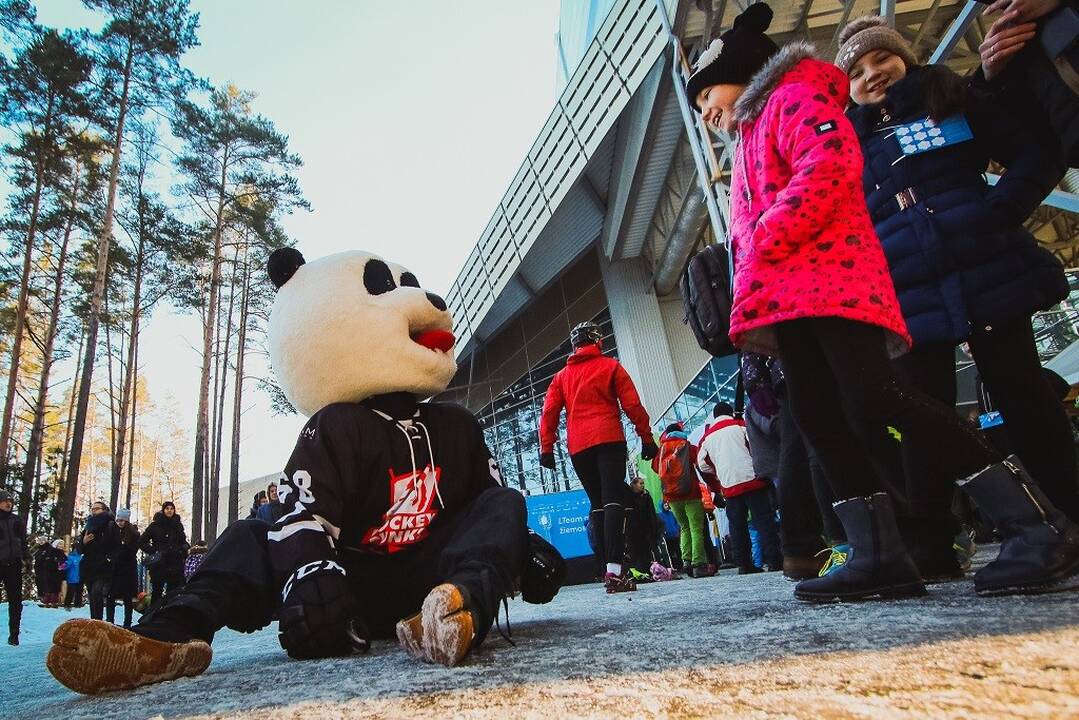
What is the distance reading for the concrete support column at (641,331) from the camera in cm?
1641

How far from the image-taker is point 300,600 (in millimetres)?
1305

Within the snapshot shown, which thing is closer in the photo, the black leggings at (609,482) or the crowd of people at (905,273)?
the crowd of people at (905,273)

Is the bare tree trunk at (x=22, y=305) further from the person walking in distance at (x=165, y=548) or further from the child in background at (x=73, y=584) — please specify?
the person walking in distance at (x=165, y=548)

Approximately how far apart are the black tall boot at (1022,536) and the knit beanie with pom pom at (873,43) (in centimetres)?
125

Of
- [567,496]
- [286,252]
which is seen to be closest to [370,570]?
[286,252]

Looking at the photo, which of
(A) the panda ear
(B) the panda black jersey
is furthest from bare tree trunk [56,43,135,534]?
(B) the panda black jersey

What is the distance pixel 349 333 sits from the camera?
175 centimetres

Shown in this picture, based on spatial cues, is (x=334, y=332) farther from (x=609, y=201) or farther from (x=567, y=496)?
(x=609, y=201)

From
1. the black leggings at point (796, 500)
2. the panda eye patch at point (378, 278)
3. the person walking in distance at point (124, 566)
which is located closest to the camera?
the panda eye patch at point (378, 278)

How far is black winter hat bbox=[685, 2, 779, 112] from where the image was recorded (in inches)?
69.7

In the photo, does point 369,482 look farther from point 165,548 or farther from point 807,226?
point 165,548

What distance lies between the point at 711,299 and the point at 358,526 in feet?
4.33

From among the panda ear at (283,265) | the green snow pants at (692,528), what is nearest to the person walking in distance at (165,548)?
the green snow pants at (692,528)

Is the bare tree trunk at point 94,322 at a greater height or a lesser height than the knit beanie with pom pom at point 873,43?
greater
